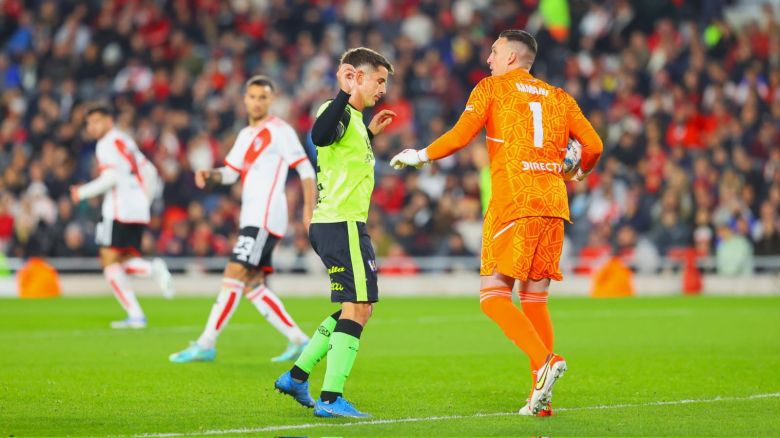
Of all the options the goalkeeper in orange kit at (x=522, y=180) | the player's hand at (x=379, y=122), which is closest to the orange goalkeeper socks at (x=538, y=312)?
the goalkeeper in orange kit at (x=522, y=180)

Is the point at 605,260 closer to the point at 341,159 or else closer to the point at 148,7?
the point at 148,7

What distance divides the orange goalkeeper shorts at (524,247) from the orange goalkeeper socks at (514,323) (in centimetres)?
14

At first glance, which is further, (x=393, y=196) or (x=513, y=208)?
(x=393, y=196)

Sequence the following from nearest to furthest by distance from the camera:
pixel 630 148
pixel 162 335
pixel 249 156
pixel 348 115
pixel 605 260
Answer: pixel 348 115 → pixel 249 156 → pixel 162 335 → pixel 605 260 → pixel 630 148

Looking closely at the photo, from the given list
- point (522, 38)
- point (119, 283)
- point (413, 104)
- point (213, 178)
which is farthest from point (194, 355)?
point (413, 104)

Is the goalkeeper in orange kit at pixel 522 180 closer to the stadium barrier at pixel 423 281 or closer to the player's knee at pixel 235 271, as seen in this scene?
the player's knee at pixel 235 271

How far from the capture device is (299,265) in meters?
23.5

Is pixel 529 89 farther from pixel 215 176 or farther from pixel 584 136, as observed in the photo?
pixel 215 176

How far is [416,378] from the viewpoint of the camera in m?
10.2

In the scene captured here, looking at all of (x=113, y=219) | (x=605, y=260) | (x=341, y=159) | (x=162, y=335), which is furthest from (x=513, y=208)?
(x=605, y=260)

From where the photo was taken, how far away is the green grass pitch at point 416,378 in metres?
7.58

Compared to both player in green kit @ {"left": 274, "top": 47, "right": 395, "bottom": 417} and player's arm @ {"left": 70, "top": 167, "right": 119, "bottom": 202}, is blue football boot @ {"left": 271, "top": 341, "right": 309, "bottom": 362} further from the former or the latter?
player's arm @ {"left": 70, "top": 167, "right": 119, "bottom": 202}

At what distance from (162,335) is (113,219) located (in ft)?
5.59

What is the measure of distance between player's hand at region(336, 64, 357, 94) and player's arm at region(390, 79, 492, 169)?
0.52 meters
